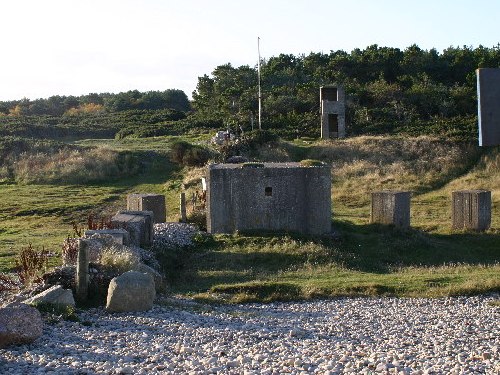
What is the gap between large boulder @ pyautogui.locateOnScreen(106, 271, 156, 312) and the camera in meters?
14.5

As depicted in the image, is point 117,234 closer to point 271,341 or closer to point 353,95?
point 271,341

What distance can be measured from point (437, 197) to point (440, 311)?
20132 mm

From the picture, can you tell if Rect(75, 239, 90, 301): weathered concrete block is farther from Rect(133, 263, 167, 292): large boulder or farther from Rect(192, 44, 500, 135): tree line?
Rect(192, 44, 500, 135): tree line

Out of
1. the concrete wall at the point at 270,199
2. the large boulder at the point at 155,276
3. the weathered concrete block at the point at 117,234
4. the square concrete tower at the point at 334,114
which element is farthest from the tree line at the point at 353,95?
the large boulder at the point at 155,276

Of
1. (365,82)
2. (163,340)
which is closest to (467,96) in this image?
(365,82)

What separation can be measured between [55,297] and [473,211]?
55.7 ft

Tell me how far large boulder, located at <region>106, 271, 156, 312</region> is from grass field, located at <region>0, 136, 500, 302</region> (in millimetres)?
2632

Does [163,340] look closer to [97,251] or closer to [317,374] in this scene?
[317,374]

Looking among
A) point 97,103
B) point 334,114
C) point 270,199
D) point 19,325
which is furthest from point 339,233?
point 97,103

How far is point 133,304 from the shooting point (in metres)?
14.6

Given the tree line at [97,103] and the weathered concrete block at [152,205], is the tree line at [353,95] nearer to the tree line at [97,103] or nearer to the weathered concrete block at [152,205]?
the tree line at [97,103]

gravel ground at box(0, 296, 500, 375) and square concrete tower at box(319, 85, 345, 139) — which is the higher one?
square concrete tower at box(319, 85, 345, 139)

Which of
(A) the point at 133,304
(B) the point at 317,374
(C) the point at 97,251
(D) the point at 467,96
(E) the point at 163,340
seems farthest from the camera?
(D) the point at 467,96

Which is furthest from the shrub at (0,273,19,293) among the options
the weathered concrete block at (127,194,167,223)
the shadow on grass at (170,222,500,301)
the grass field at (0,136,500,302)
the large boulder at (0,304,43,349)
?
the weathered concrete block at (127,194,167,223)
